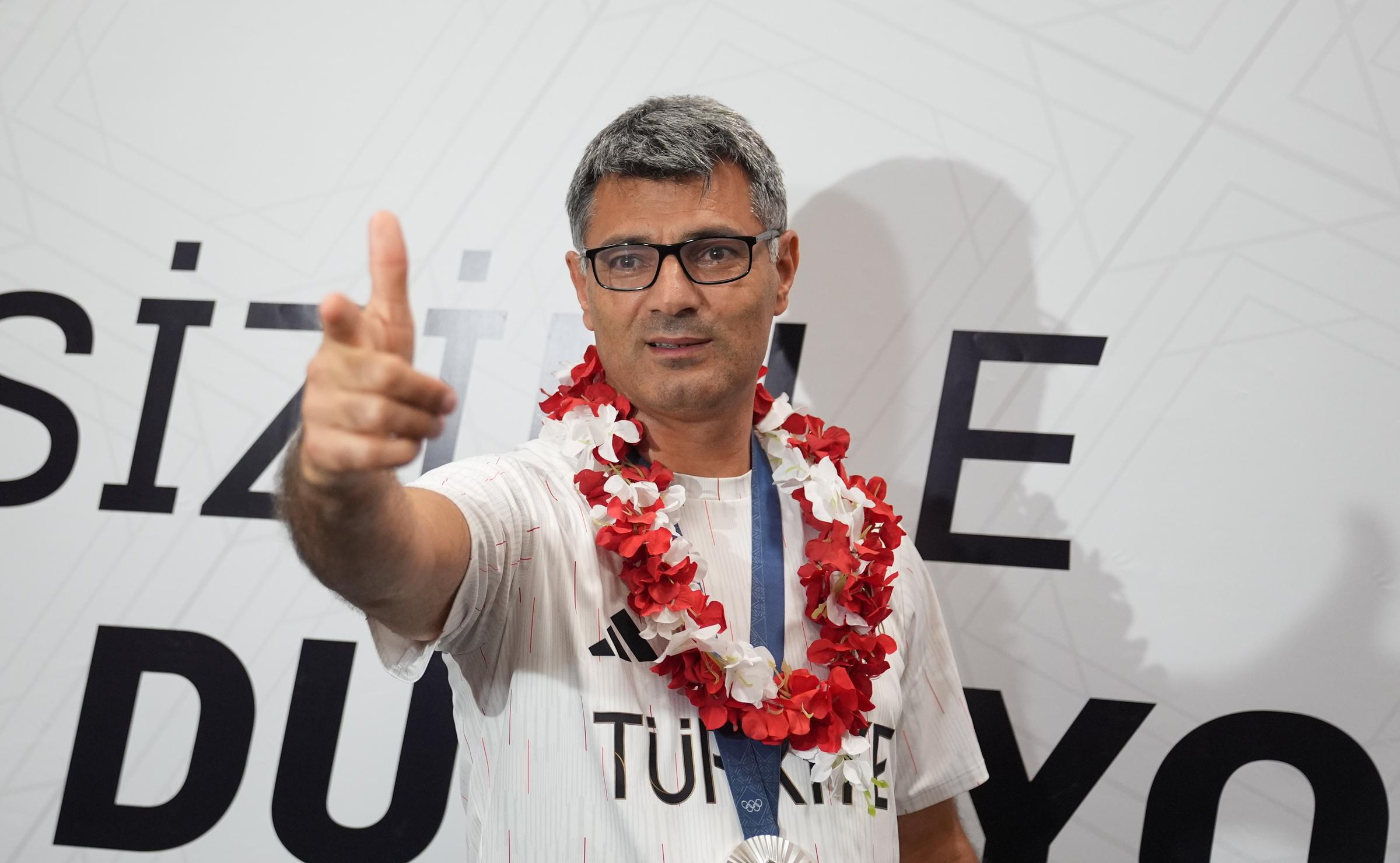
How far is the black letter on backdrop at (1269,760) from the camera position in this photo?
1.81 m

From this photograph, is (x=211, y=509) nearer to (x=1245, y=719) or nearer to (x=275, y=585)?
(x=275, y=585)

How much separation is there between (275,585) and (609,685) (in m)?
1.06

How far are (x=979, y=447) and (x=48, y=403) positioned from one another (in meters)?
1.95

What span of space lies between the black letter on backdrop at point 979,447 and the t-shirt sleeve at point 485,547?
90cm

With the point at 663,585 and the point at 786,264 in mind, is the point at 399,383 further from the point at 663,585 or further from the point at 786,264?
the point at 786,264

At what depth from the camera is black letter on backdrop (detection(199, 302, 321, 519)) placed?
2020 mm

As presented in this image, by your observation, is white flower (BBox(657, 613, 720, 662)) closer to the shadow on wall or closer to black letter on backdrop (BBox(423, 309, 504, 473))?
the shadow on wall

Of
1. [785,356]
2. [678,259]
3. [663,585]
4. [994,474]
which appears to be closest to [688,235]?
[678,259]

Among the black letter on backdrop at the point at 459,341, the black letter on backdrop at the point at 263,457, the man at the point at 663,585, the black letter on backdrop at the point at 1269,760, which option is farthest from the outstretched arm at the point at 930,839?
the black letter on backdrop at the point at 263,457

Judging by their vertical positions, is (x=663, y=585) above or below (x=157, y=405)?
below

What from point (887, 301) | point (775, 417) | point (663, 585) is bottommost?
point (663, 585)

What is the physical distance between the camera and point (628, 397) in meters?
1.49

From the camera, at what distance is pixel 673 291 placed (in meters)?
1.39

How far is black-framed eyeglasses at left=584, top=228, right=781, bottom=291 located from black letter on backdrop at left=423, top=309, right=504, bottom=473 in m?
0.61
